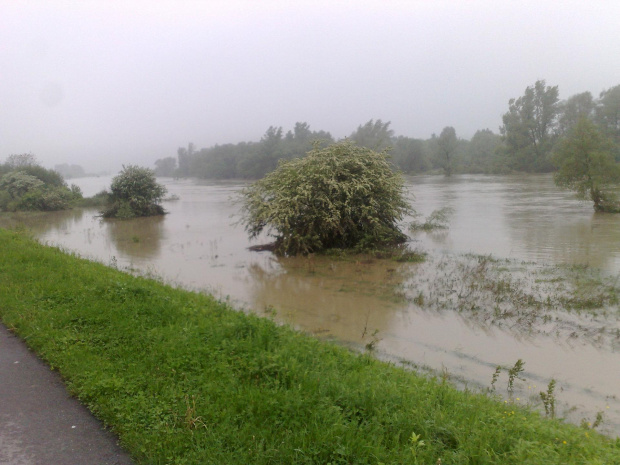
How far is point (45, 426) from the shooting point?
12.4 feet

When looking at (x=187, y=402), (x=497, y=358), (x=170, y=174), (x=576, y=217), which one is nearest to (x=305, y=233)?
(x=497, y=358)

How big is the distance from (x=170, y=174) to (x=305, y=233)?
162 metres

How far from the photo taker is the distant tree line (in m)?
66.4

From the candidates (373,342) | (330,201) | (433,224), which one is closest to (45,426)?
(373,342)

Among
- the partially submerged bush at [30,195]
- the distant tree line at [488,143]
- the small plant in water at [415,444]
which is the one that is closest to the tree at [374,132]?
the distant tree line at [488,143]

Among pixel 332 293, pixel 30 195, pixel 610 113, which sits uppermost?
pixel 610 113

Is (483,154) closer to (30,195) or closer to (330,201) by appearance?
(30,195)

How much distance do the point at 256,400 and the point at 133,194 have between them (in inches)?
1140

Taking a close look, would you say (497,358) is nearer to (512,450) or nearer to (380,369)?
(380,369)

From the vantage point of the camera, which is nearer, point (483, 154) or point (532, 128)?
point (532, 128)

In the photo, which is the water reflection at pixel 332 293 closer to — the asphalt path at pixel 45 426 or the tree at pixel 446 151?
the asphalt path at pixel 45 426

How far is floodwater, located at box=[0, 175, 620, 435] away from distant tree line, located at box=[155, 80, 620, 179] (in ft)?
110

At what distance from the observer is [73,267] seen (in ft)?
28.2

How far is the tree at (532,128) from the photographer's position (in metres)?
69.2
